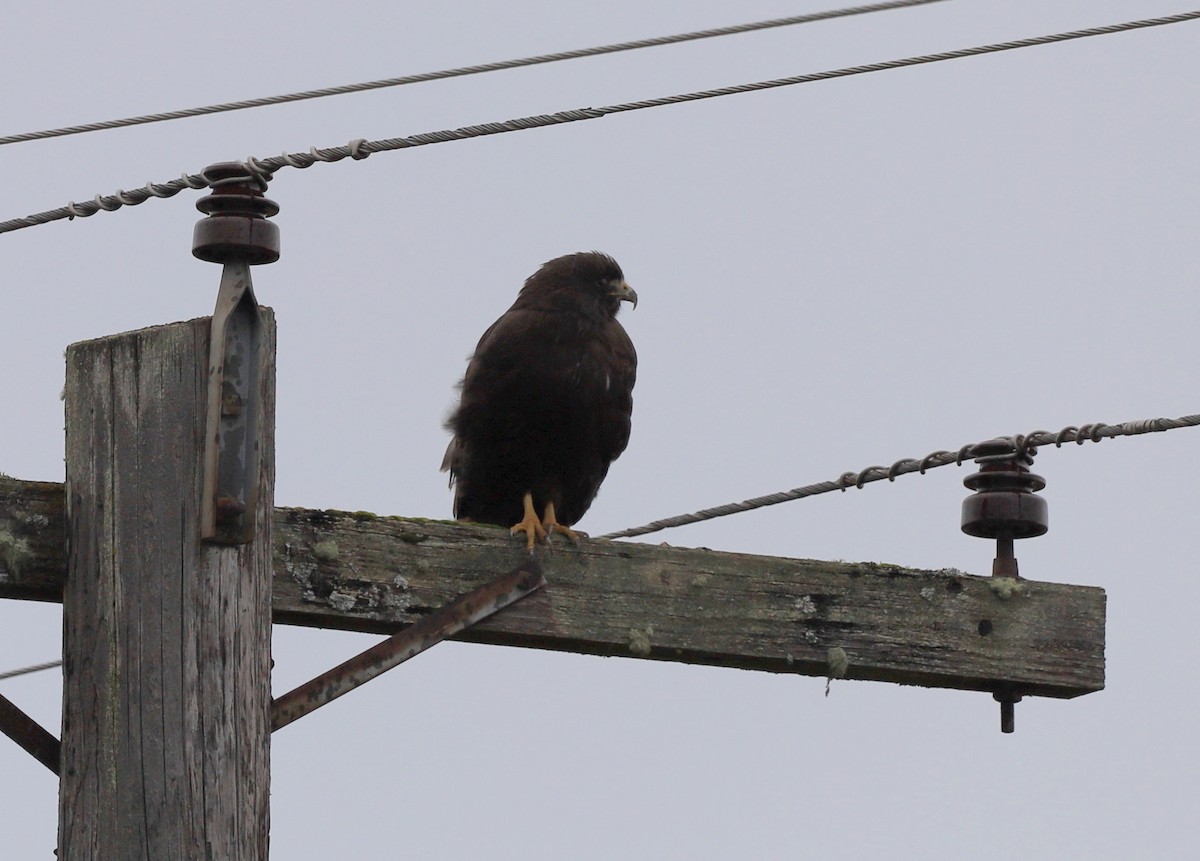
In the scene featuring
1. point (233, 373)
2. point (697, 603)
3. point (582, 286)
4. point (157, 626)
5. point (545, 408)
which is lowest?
point (157, 626)

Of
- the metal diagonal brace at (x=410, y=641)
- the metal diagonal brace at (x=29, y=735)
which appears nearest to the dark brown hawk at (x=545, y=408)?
the metal diagonal brace at (x=410, y=641)

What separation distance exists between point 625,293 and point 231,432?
2995 mm

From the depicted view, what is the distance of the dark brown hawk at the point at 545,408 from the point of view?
5207mm

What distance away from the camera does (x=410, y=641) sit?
339cm

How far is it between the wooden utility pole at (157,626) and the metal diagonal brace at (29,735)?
0.05 meters

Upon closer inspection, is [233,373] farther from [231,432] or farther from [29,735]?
[29,735]

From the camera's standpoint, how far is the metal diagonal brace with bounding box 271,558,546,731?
3.17m

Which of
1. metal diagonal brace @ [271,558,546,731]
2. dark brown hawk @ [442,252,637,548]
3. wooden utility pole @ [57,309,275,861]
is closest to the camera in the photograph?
wooden utility pole @ [57,309,275,861]

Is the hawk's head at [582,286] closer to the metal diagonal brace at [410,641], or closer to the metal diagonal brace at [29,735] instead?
the metal diagonal brace at [410,641]

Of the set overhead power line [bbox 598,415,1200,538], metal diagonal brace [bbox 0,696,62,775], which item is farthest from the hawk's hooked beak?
metal diagonal brace [bbox 0,696,62,775]

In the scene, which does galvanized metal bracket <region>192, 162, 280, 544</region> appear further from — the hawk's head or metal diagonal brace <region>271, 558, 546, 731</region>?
the hawk's head

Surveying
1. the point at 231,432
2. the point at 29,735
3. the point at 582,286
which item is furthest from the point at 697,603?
the point at 582,286

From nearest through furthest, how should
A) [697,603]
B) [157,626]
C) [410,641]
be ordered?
[157,626]
[410,641]
[697,603]

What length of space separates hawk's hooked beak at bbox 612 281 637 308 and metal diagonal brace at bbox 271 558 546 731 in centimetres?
233
